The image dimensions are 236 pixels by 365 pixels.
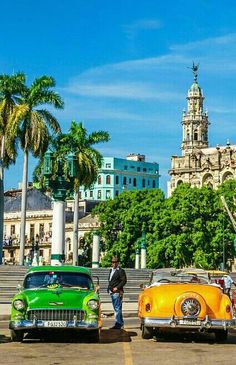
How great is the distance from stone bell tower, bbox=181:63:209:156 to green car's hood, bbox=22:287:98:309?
400 ft

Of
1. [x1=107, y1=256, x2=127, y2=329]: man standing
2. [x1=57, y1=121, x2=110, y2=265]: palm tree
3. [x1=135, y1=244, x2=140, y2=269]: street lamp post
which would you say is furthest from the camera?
[x1=135, y1=244, x2=140, y2=269]: street lamp post

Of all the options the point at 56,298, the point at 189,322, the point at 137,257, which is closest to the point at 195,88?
the point at 137,257

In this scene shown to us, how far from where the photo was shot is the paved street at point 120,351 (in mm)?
13688

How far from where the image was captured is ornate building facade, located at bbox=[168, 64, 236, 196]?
121625 mm

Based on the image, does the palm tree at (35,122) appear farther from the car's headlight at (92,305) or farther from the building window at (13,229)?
the building window at (13,229)

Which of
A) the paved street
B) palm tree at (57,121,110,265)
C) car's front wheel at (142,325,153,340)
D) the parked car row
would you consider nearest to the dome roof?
palm tree at (57,121,110,265)

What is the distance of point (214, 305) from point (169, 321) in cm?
101

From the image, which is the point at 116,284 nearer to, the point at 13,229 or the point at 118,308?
the point at 118,308

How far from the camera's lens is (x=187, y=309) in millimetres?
16641

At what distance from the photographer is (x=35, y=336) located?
1780cm

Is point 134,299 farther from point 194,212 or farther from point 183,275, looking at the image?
point 194,212

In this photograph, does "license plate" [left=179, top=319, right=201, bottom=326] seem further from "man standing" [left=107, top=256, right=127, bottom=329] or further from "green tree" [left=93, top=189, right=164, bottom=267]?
"green tree" [left=93, top=189, right=164, bottom=267]

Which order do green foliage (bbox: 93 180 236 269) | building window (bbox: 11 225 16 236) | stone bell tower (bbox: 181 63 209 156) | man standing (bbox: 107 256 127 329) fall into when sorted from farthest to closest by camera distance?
stone bell tower (bbox: 181 63 209 156) → building window (bbox: 11 225 16 236) → green foliage (bbox: 93 180 236 269) → man standing (bbox: 107 256 127 329)

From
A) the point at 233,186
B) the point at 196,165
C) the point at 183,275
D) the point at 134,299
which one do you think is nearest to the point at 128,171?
the point at 196,165
